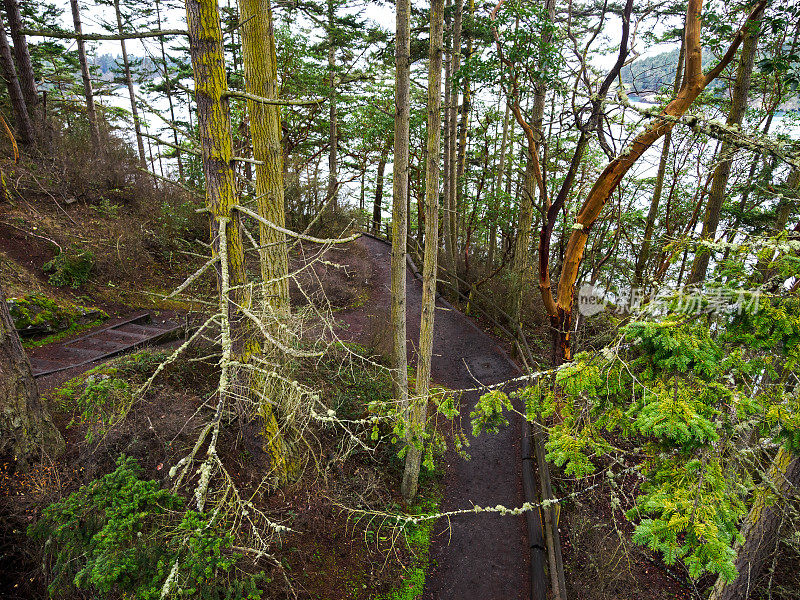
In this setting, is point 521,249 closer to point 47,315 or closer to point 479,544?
point 479,544

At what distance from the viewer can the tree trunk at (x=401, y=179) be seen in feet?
20.2

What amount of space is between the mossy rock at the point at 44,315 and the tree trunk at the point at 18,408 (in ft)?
12.7

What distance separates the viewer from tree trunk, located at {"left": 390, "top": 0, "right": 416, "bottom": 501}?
6.14 m

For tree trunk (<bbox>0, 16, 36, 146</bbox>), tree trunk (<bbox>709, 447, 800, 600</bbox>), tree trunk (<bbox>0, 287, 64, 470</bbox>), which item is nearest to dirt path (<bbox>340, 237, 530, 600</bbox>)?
tree trunk (<bbox>709, 447, 800, 600</bbox>)

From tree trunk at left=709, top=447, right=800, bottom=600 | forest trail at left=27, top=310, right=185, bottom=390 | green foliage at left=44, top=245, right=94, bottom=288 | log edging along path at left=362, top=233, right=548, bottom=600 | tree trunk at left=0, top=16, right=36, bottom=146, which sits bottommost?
log edging along path at left=362, top=233, right=548, bottom=600

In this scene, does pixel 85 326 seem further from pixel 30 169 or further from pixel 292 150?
pixel 292 150

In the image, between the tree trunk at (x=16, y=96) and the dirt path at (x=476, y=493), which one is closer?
the dirt path at (x=476, y=493)

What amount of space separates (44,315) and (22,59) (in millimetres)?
8644

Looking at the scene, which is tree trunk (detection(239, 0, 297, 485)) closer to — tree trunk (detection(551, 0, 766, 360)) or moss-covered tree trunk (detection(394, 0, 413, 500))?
moss-covered tree trunk (detection(394, 0, 413, 500))

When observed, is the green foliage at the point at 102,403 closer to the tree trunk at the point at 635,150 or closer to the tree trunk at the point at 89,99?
the tree trunk at the point at 635,150

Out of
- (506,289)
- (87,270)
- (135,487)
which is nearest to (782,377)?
(135,487)

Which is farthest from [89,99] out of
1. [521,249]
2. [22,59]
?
[521,249]

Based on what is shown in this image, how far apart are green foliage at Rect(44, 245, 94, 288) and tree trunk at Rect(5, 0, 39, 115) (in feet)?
18.5

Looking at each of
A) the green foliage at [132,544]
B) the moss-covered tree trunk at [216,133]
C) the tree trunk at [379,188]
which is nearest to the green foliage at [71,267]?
the green foliage at [132,544]
